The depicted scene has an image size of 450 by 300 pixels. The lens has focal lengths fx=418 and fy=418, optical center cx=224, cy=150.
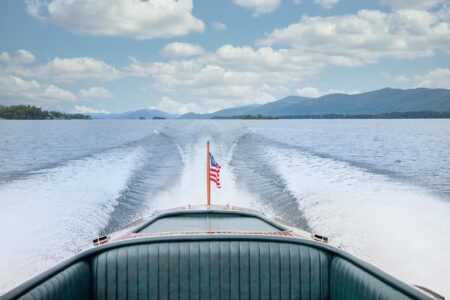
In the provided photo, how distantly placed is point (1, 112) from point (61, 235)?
486ft

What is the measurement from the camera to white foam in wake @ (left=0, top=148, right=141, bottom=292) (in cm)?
761

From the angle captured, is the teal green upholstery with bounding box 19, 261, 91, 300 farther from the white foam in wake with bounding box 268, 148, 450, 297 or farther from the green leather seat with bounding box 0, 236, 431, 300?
the white foam in wake with bounding box 268, 148, 450, 297

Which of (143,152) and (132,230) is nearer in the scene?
(132,230)

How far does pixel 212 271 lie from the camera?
4406mm

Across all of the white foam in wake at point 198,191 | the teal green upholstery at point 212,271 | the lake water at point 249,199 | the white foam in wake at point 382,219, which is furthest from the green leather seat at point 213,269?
the white foam in wake at point 198,191

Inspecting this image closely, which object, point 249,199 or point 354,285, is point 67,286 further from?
point 249,199

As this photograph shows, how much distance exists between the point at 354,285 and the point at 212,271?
1.43 metres

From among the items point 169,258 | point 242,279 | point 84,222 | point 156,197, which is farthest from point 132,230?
Answer: point 156,197

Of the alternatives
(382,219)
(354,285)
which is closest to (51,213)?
(382,219)

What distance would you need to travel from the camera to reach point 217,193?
13844 millimetres

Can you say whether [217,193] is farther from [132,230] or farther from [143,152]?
[143,152]

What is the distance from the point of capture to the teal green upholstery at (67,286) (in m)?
3.38

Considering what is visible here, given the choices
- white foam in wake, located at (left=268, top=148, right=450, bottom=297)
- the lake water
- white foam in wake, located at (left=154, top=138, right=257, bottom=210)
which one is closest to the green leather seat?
white foam in wake, located at (left=268, top=148, right=450, bottom=297)

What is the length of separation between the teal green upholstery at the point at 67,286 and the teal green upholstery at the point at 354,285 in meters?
2.55
